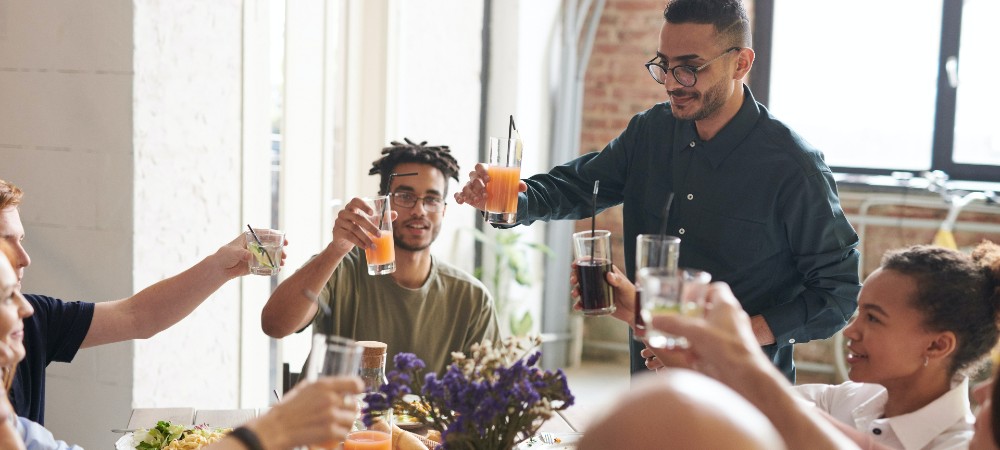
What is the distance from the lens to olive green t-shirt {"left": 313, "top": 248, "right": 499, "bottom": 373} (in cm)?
268

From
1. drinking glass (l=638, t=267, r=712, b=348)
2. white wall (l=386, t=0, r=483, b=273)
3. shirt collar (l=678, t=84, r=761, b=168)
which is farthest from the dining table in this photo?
white wall (l=386, t=0, r=483, b=273)

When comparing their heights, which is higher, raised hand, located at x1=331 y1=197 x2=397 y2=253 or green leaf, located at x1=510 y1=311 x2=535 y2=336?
raised hand, located at x1=331 y1=197 x2=397 y2=253

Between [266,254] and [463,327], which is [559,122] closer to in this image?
[463,327]

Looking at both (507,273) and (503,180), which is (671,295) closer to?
(503,180)

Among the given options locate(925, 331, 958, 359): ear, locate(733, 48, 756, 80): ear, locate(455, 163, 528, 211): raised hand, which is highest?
locate(733, 48, 756, 80): ear

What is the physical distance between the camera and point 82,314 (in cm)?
220

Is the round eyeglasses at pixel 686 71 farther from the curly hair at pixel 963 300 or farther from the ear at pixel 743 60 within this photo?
the curly hair at pixel 963 300

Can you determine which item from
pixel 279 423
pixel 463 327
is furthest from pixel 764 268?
pixel 279 423

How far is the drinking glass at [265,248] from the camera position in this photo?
2.25 meters

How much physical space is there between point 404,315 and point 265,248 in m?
0.56

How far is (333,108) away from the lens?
13.3 ft

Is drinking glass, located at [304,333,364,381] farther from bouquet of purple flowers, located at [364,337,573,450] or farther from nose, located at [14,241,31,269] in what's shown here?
nose, located at [14,241,31,269]

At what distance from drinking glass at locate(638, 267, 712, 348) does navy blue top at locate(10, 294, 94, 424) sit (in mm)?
1261

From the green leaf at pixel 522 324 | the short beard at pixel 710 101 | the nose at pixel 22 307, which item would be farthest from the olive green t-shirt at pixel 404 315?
the green leaf at pixel 522 324
